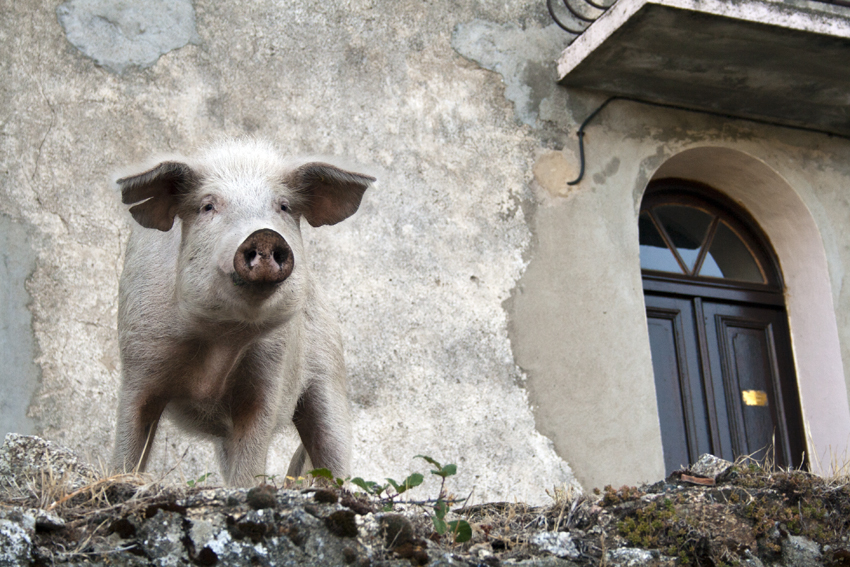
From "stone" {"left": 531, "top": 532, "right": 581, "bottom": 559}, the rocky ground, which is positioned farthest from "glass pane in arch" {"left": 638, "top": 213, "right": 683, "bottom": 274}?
"stone" {"left": 531, "top": 532, "right": 581, "bottom": 559}

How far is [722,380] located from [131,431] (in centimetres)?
478

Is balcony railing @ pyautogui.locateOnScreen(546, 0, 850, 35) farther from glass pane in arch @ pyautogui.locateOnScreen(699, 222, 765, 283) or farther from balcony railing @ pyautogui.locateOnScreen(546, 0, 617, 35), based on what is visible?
glass pane in arch @ pyautogui.locateOnScreen(699, 222, 765, 283)

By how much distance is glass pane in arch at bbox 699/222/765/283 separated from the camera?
7.07 metres

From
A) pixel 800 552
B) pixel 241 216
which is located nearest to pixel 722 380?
pixel 800 552

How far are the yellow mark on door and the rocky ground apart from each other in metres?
3.75

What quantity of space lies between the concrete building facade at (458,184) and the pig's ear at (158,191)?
1.98 metres

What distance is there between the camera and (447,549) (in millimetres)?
2477

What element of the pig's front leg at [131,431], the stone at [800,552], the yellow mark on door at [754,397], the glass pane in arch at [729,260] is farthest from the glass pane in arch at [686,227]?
the pig's front leg at [131,431]

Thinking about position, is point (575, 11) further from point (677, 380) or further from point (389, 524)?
point (389, 524)

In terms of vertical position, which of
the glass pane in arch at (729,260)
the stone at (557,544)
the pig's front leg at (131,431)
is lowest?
the stone at (557,544)

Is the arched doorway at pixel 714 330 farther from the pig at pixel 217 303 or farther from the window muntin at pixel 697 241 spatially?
the pig at pixel 217 303

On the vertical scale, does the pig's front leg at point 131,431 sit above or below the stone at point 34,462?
above

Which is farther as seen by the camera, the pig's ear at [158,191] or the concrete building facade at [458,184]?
the concrete building facade at [458,184]

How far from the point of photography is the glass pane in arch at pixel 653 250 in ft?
22.6
